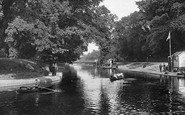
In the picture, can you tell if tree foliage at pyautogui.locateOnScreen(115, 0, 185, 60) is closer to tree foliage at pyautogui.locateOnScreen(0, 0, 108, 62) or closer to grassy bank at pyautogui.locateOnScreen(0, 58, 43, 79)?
tree foliage at pyautogui.locateOnScreen(0, 0, 108, 62)

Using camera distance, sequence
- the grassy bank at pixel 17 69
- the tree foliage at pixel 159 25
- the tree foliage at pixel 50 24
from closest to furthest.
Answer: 1. the tree foliage at pixel 50 24
2. the grassy bank at pixel 17 69
3. the tree foliage at pixel 159 25

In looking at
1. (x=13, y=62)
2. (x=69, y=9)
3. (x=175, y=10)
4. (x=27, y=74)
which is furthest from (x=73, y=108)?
(x=175, y=10)

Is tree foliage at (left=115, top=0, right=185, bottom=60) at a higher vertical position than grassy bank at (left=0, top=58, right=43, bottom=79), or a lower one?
higher


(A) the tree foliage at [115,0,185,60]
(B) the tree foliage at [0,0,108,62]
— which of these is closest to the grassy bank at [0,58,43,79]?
(B) the tree foliage at [0,0,108,62]

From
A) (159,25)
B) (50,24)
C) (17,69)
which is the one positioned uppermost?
(159,25)

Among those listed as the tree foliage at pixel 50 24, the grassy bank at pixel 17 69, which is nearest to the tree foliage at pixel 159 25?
the tree foliage at pixel 50 24

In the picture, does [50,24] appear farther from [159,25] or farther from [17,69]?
[159,25]

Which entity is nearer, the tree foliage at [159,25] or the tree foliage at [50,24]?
the tree foliage at [50,24]

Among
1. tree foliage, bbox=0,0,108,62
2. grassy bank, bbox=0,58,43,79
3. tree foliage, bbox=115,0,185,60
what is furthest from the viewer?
tree foliage, bbox=115,0,185,60

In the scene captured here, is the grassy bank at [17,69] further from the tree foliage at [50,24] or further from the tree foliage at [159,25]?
the tree foliage at [159,25]

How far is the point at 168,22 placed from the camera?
87812 millimetres

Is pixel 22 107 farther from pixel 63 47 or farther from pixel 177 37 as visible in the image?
pixel 177 37

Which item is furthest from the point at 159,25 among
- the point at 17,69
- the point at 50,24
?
the point at 17,69

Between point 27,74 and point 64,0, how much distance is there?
17.5 metres
